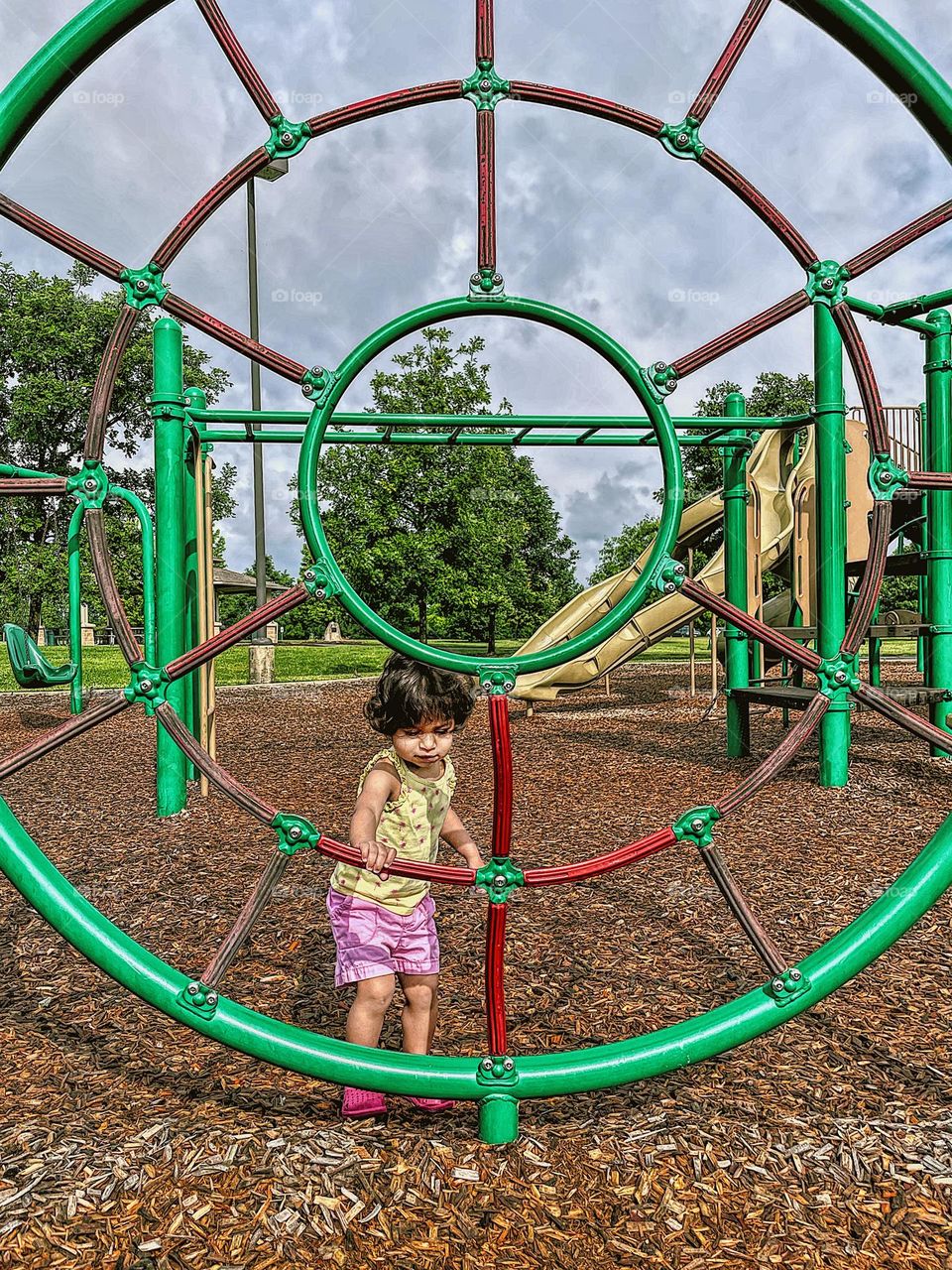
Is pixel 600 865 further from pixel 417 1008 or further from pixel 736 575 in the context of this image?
pixel 736 575

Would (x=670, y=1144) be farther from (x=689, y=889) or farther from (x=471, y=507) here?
(x=471, y=507)

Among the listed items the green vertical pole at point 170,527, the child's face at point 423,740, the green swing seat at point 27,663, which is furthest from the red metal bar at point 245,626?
the green swing seat at point 27,663

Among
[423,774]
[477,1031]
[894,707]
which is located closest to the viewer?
[894,707]

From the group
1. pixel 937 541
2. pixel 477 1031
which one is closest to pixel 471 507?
pixel 937 541

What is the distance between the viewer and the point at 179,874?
3672 millimetres

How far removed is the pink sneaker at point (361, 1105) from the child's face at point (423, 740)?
2.25 ft

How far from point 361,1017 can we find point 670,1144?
2.14ft

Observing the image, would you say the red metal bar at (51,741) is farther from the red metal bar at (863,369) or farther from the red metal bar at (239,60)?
the red metal bar at (863,369)

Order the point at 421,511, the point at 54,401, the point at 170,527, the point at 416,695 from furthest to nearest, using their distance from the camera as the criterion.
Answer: the point at 54,401
the point at 421,511
the point at 170,527
the point at 416,695

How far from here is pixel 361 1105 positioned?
187 cm

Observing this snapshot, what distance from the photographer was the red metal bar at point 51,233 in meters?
1.67

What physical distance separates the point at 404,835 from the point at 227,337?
41.2 inches

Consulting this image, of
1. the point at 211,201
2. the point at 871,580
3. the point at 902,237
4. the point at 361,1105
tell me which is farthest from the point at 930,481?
the point at 361,1105

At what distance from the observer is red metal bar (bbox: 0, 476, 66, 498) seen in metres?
1.63
